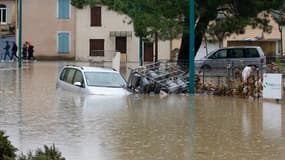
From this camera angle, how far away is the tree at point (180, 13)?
29438 millimetres

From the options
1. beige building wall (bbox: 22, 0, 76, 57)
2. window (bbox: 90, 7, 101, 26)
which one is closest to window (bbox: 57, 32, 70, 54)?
beige building wall (bbox: 22, 0, 76, 57)

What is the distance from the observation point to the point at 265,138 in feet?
48.0

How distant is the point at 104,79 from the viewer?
2552cm

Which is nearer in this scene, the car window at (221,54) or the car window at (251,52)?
the car window at (251,52)

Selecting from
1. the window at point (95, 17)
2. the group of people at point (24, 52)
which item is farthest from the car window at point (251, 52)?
the window at point (95, 17)

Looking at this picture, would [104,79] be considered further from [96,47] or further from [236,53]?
[96,47]

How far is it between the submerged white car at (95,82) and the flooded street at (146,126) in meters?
0.52

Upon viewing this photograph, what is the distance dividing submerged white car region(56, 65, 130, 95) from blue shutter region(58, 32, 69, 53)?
41.0m

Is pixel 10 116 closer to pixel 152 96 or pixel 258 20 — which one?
pixel 152 96

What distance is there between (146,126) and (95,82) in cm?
915

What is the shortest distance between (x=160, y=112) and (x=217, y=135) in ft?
16.6

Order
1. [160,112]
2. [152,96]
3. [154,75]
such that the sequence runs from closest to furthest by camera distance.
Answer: [160,112] < [152,96] < [154,75]

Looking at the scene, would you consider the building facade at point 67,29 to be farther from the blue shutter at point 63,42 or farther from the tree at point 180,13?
the tree at point 180,13

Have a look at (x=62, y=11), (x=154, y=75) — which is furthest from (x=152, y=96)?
(x=62, y=11)
